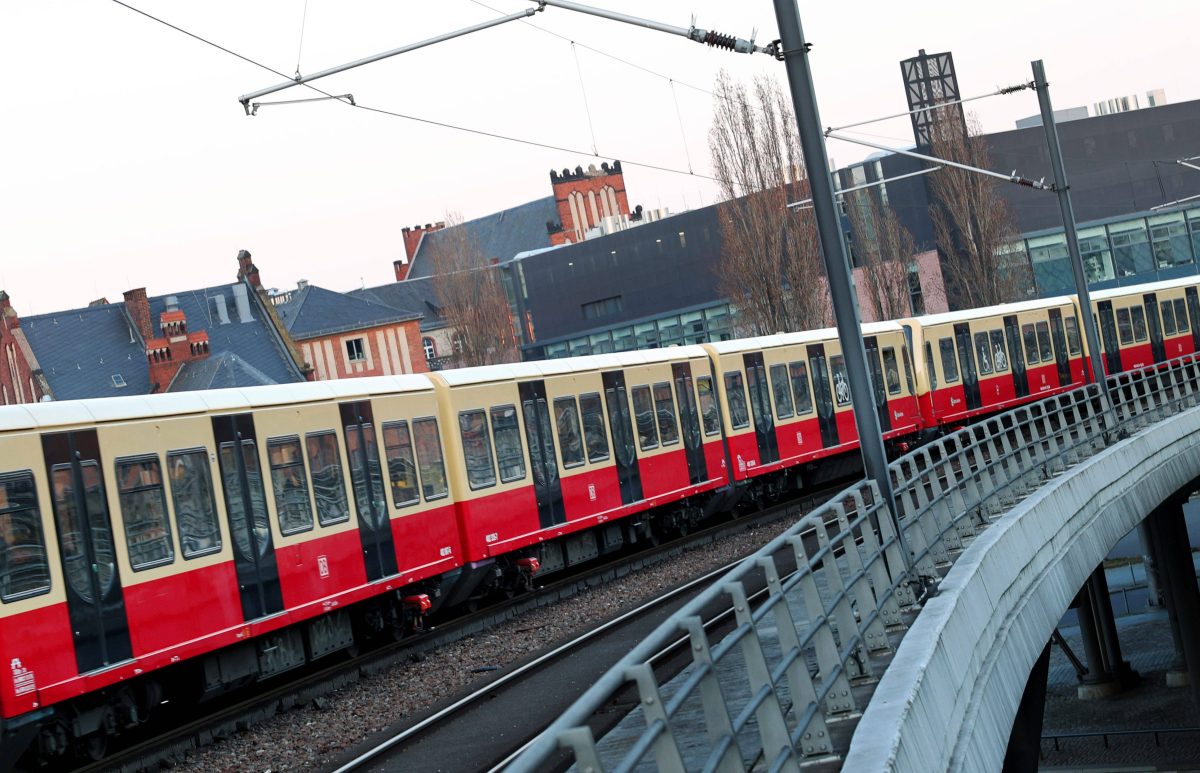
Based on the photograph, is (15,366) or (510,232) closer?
(15,366)

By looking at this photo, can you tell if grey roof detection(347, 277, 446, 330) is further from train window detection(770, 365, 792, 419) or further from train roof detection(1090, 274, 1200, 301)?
train window detection(770, 365, 792, 419)

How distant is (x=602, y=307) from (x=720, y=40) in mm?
60514

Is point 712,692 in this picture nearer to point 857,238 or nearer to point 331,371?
point 857,238

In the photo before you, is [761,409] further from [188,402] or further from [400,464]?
[188,402]

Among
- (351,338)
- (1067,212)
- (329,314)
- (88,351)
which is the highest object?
(329,314)

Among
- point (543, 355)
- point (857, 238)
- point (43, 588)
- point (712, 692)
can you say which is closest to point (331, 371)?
point (543, 355)

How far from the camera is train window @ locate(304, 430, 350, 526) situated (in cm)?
1588

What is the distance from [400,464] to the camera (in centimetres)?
1750

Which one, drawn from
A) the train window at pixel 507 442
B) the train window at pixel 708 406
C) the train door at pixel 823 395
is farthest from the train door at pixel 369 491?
the train door at pixel 823 395

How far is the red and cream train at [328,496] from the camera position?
12.3 m

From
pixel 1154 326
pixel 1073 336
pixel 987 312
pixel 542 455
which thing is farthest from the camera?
pixel 1154 326

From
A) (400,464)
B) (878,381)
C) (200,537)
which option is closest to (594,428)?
(400,464)

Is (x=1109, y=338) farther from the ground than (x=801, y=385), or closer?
closer

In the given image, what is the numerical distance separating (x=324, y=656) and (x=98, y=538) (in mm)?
4880
